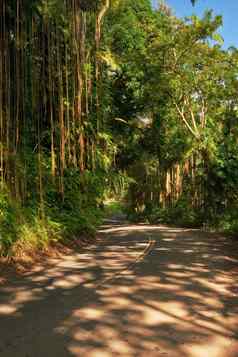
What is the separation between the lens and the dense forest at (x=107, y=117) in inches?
349

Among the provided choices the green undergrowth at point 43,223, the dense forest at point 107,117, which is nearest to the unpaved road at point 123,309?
the green undergrowth at point 43,223

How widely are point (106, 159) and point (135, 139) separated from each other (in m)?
10.7

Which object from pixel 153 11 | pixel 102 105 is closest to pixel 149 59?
pixel 153 11

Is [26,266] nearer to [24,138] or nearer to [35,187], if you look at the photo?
[35,187]

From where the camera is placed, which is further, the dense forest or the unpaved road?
the dense forest

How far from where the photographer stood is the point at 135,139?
2383 cm

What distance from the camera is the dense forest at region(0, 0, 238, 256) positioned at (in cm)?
887

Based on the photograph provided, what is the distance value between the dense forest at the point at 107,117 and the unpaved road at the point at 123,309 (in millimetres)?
1828

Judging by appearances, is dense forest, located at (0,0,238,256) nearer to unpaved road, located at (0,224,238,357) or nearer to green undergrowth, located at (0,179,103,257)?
green undergrowth, located at (0,179,103,257)

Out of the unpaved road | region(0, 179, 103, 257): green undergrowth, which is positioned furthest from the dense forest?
the unpaved road

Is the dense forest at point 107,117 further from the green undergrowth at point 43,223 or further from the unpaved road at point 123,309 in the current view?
the unpaved road at point 123,309

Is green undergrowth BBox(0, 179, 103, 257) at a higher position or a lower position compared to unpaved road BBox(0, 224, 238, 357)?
higher

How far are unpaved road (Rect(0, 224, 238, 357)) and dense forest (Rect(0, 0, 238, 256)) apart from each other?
1.83 m

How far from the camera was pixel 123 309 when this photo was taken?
183 inches
